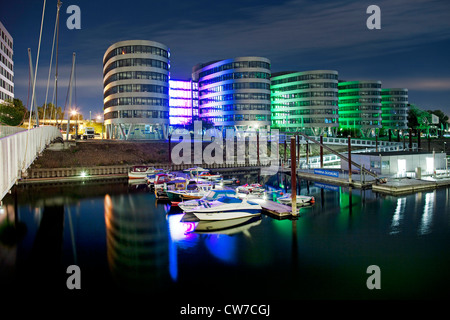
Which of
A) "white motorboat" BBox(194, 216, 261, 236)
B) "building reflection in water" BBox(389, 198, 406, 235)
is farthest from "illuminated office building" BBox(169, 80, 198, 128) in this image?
"white motorboat" BBox(194, 216, 261, 236)

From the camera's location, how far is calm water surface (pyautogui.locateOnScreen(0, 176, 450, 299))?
20.7 meters

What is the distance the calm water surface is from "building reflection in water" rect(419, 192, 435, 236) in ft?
0.33

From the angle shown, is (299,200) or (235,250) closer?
(235,250)

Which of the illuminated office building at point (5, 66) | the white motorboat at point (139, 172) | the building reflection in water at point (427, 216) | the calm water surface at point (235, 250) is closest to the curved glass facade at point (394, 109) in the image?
the building reflection in water at point (427, 216)

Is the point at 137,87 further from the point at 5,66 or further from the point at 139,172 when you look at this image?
the point at 5,66

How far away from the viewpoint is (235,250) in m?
26.8

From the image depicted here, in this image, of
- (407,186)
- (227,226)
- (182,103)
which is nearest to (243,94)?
(182,103)

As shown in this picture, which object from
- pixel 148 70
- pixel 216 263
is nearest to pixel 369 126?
pixel 148 70

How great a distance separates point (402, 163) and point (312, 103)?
79.2 m

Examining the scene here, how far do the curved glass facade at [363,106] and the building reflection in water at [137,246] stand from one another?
126769 mm

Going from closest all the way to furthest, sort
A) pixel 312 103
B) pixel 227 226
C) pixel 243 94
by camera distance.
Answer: pixel 227 226 < pixel 243 94 < pixel 312 103

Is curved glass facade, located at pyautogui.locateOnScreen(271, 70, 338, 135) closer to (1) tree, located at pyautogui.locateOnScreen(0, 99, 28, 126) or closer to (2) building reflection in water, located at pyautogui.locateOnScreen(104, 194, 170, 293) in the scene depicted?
(1) tree, located at pyautogui.locateOnScreen(0, 99, 28, 126)
